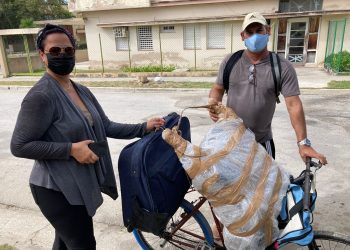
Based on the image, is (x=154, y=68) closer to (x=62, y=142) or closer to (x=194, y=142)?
(x=194, y=142)

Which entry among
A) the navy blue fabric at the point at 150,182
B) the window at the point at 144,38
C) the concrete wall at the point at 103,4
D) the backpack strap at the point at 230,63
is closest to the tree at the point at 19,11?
the concrete wall at the point at 103,4

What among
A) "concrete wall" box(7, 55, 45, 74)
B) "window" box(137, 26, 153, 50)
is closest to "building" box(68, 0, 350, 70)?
"window" box(137, 26, 153, 50)

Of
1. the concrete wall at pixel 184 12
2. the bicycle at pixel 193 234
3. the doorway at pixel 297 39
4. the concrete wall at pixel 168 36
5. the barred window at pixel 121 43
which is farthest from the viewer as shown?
the barred window at pixel 121 43

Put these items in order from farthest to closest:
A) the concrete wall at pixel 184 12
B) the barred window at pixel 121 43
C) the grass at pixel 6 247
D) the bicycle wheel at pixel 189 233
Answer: the barred window at pixel 121 43 < the concrete wall at pixel 184 12 < the grass at pixel 6 247 < the bicycle wheel at pixel 189 233

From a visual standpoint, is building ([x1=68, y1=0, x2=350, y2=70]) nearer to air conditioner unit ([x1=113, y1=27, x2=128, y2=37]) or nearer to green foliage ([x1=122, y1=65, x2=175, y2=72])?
air conditioner unit ([x1=113, y1=27, x2=128, y2=37])

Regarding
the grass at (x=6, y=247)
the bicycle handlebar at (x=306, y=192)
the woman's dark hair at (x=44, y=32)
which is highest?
the woman's dark hair at (x=44, y=32)

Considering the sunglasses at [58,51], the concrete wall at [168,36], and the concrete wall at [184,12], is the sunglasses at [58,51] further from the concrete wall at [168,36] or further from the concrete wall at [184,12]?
the concrete wall at [184,12]

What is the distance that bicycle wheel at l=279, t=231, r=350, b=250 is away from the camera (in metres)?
2.14

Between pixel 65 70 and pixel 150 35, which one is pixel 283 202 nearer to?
pixel 65 70

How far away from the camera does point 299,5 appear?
1583 cm

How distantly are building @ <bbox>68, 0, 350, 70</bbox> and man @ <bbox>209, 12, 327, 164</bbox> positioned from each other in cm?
1380

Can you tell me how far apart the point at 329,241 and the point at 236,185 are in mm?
827

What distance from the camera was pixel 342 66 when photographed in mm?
12734

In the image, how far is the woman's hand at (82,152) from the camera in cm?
191
